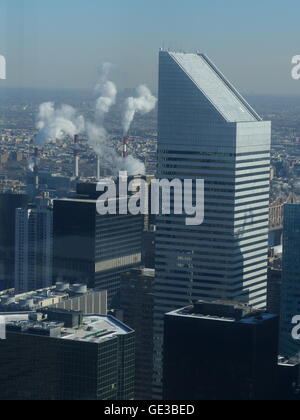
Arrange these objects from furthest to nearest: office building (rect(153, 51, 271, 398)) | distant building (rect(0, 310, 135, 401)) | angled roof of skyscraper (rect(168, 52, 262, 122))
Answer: angled roof of skyscraper (rect(168, 52, 262, 122)), office building (rect(153, 51, 271, 398)), distant building (rect(0, 310, 135, 401))

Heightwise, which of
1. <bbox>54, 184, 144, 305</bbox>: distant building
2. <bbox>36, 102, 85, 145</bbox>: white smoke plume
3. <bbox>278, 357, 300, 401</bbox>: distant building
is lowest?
<bbox>278, 357, 300, 401</bbox>: distant building

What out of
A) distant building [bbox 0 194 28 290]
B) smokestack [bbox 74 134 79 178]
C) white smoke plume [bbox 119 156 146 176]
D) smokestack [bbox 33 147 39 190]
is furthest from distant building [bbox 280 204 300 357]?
smokestack [bbox 33 147 39 190]

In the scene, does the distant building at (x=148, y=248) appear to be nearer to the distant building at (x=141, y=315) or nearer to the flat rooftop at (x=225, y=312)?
the distant building at (x=141, y=315)

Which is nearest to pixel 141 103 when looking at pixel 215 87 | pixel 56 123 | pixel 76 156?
pixel 215 87

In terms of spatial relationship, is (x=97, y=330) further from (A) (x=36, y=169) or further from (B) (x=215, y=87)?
(A) (x=36, y=169)

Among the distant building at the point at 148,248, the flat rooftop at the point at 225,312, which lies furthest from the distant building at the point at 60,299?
the flat rooftop at the point at 225,312

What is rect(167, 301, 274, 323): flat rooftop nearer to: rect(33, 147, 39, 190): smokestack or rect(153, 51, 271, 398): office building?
rect(153, 51, 271, 398): office building

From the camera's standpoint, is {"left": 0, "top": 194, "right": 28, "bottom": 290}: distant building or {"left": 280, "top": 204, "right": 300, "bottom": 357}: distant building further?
{"left": 0, "top": 194, "right": 28, "bottom": 290}: distant building
